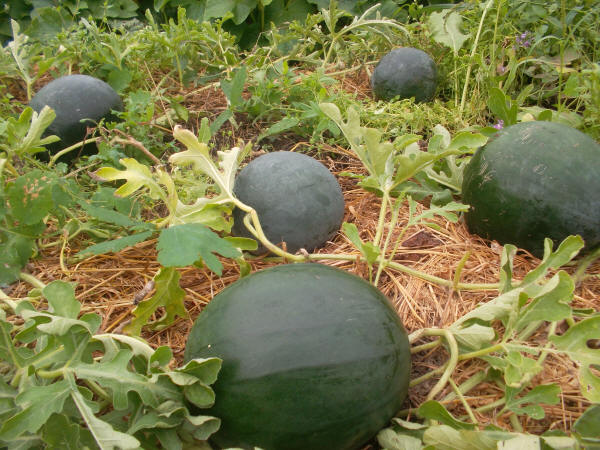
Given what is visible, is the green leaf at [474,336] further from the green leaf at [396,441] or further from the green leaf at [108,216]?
the green leaf at [108,216]

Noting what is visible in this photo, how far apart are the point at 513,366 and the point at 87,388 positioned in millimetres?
993

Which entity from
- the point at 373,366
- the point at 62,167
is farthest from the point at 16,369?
the point at 62,167

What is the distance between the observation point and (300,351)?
1128 mm

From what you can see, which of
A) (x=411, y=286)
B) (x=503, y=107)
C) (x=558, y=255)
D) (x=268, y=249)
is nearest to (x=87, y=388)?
(x=268, y=249)

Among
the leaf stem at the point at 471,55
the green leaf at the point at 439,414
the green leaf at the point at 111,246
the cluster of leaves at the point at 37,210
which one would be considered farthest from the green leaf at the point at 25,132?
the leaf stem at the point at 471,55

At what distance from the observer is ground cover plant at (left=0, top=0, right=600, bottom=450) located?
1115 mm

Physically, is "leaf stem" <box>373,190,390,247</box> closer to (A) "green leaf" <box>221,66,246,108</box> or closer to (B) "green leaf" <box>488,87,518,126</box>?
(B) "green leaf" <box>488,87,518,126</box>

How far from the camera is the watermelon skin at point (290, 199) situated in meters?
1.82

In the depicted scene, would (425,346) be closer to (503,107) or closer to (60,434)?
(60,434)

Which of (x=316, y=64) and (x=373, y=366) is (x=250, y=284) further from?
(x=316, y=64)

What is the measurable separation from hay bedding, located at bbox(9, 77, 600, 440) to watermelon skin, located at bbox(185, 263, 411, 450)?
0.94 ft

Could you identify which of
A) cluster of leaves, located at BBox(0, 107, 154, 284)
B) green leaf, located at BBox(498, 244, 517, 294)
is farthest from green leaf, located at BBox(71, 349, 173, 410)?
green leaf, located at BBox(498, 244, 517, 294)

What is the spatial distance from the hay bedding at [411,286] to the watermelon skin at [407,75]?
3.75 ft

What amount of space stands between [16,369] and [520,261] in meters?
1.65
